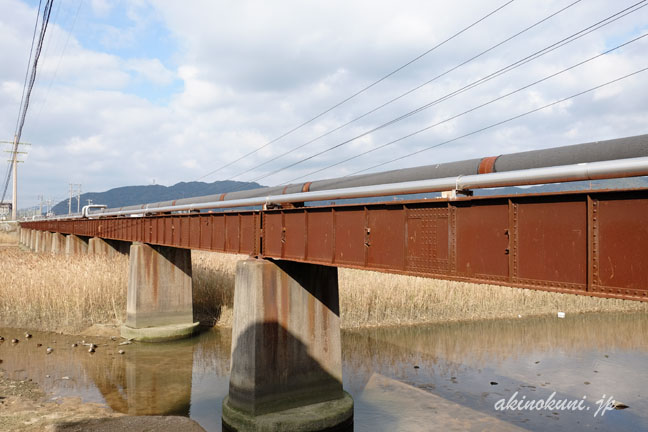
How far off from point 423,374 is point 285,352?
7374mm

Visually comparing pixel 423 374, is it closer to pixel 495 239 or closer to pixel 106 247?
pixel 495 239

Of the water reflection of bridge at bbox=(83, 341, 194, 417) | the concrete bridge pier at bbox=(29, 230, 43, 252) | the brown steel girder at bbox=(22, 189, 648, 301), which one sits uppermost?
the brown steel girder at bbox=(22, 189, 648, 301)

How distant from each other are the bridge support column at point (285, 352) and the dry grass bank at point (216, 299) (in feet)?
38.8

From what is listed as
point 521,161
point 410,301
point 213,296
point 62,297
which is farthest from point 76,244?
point 521,161

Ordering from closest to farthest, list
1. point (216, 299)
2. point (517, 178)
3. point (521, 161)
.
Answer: point (517, 178), point (521, 161), point (216, 299)

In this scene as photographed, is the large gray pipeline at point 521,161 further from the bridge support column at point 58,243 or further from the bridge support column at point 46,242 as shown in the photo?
the bridge support column at point 46,242

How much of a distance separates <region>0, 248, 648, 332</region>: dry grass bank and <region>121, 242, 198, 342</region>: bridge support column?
2.86m

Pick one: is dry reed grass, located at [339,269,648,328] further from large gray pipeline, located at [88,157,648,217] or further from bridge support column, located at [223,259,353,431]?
large gray pipeline, located at [88,157,648,217]

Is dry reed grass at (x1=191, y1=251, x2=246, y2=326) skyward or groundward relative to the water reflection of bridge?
skyward

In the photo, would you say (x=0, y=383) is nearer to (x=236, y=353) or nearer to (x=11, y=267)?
(x=236, y=353)

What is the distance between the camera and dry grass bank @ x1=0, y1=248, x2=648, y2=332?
25.9 meters

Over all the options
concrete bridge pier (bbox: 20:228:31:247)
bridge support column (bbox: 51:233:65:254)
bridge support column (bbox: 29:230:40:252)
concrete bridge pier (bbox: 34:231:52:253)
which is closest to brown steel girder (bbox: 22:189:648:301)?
bridge support column (bbox: 51:233:65:254)

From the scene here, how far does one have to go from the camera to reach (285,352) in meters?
14.3

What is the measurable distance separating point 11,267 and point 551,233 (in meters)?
31.9
